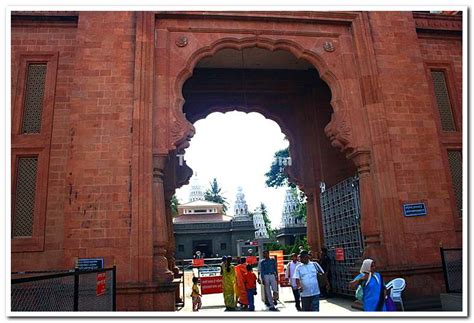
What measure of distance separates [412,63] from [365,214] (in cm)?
368

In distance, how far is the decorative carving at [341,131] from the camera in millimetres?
7918

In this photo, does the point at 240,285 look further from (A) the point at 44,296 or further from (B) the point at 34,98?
(B) the point at 34,98

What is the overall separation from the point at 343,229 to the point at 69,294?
6240mm

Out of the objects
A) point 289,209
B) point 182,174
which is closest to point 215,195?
point 289,209

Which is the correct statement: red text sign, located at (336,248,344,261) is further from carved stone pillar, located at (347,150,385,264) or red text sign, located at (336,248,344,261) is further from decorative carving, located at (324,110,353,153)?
decorative carving, located at (324,110,353,153)

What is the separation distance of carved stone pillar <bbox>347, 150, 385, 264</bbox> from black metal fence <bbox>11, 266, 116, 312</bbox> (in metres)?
4.73

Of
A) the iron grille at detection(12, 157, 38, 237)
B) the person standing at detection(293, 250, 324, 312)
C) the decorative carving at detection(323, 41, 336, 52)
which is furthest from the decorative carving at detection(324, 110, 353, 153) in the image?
the iron grille at detection(12, 157, 38, 237)

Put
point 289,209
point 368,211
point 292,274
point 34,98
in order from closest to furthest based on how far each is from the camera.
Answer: point 368,211 < point 34,98 < point 292,274 < point 289,209

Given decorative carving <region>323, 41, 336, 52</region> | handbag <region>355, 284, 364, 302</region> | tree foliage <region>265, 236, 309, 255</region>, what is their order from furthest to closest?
tree foliage <region>265, 236, 309, 255</region> < decorative carving <region>323, 41, 336, 52</region> < handbag <region>355, 284, 364, 302</region>

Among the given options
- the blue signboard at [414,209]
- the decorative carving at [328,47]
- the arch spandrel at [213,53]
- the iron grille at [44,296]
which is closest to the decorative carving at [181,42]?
the arch spandrel at [213,53]

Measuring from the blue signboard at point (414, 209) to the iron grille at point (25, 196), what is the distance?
7164 millimetres

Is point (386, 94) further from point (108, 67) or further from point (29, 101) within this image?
point (29, 101)

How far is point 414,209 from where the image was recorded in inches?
292

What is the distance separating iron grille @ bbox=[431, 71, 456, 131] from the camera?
28.9 feet
